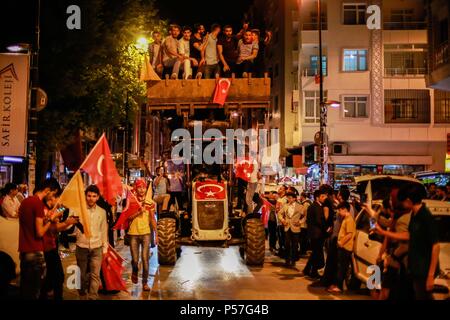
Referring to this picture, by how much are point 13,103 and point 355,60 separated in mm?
26065

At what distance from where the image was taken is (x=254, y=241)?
13.5m

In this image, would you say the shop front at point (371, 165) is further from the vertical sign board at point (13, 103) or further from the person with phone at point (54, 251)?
the person with phone at point (54, 251)

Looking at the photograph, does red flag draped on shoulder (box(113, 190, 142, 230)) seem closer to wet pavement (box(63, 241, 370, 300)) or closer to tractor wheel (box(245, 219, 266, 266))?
wet pavement (box(63, 241, 370, 300))

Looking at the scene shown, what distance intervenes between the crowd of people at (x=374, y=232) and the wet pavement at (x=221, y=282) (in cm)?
52

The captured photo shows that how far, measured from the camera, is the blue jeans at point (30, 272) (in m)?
7.98

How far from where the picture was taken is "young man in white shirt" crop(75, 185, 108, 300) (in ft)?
28.9

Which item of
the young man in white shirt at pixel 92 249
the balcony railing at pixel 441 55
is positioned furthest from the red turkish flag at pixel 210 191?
the balcony railing at pixel 441 55

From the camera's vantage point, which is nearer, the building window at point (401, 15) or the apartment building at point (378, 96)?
the apartment building at point (378, 96)

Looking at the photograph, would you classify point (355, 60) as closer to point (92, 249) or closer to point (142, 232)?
point (142, 232)

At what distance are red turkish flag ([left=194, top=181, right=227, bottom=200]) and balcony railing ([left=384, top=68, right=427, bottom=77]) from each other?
22.1 metres

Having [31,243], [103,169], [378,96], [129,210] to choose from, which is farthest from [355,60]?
[31,243]

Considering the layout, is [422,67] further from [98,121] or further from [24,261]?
[24,261]

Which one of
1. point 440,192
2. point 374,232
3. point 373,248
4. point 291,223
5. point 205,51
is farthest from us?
point 205,51

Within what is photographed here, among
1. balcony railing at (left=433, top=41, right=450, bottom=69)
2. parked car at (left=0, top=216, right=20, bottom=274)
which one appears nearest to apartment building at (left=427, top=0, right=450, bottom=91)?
balcony railing at (left=433, top=41, right=450, bottom=69)
